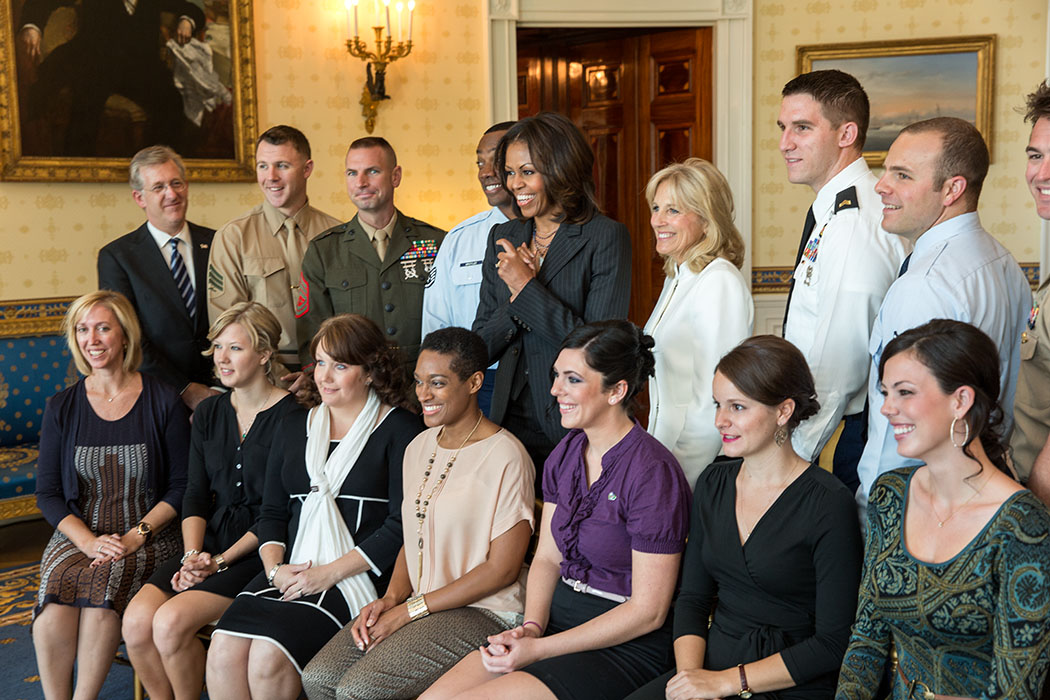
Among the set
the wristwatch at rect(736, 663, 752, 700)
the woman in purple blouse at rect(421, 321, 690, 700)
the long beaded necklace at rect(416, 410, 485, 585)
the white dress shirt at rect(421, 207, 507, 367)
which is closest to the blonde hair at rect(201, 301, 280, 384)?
the white dress shirt at rect(421, 207, 507, 367)

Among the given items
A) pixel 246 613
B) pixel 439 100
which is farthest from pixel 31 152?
pixel 246 613

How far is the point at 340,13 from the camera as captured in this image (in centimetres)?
564

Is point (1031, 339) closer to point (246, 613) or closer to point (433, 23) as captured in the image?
point (246, 613)

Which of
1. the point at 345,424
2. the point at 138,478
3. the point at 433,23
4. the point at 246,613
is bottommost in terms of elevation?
the point at 246,613

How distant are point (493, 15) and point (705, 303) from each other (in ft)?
12.8

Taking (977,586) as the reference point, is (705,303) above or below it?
above

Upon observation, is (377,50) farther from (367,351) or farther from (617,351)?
(617,351)

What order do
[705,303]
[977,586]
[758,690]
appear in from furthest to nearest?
[705,303] < [758,690] < [977,586]

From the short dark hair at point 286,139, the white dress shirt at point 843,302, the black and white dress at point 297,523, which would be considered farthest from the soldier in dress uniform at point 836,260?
the short dark hair at point 286,139

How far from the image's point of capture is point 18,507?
4512mm

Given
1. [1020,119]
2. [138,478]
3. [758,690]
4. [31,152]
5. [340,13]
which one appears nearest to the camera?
[758,690]

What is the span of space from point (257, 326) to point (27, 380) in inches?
91.6

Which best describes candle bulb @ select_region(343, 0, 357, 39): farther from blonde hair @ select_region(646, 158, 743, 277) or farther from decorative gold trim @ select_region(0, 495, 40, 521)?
blonde hair @ select_region(646, 158, 743, 277)

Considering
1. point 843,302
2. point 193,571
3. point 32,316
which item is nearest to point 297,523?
point 193,571
